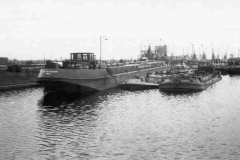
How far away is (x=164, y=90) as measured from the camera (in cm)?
6219

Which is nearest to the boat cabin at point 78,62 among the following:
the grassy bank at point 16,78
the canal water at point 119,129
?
the canal water at point 119,129

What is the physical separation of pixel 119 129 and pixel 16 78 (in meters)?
48.9

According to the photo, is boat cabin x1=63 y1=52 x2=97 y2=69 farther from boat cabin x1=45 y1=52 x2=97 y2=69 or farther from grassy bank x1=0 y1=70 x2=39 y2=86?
grassy bank x1=0 y1=70 x2=39 y2=86

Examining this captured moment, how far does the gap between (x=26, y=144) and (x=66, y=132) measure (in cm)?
453

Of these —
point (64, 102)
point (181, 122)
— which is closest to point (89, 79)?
point (64, 102)

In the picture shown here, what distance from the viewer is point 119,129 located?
2933 centimetres

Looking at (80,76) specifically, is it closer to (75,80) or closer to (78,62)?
(75,80)

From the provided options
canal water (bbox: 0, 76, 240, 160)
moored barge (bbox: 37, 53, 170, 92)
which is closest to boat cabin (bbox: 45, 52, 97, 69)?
moored barge (bbox: 37, 53, 170, 92)

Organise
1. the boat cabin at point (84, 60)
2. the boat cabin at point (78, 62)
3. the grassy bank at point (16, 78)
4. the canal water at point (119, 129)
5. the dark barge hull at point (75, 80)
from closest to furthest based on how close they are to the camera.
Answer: the canal water at point (119, 129)
the dark barge hull at point (75, 80)
the boat cabin at point (78, 62)
the boat cabin at point (84, 60)
the grassy bank at point (16, 78)

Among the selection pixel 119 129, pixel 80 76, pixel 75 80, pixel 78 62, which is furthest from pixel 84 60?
pixel 119 129

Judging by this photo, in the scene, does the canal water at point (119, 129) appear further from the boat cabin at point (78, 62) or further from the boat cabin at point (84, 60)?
the boat cabin at point (84, 60)

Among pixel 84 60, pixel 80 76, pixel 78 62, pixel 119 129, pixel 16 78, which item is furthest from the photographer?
pixel 16 78

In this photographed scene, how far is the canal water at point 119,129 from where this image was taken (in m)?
22.4

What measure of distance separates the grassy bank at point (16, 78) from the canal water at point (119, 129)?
21356 millimetres
